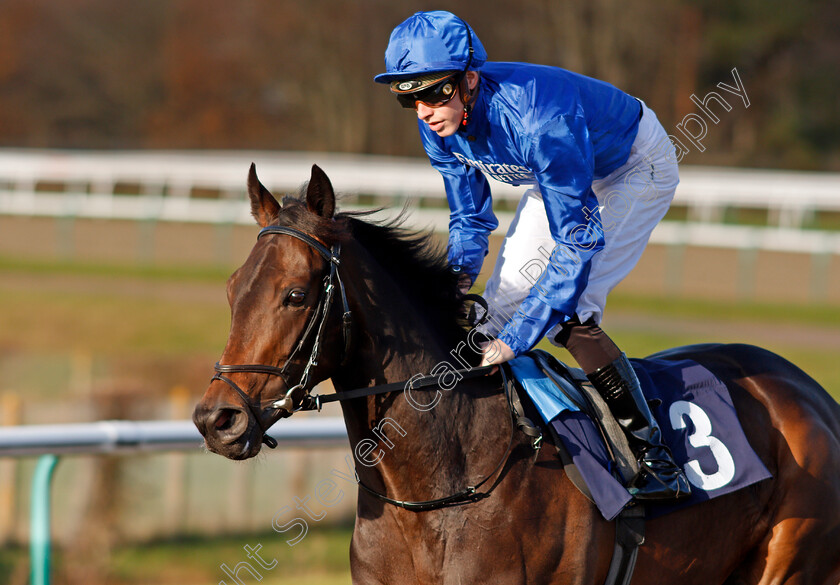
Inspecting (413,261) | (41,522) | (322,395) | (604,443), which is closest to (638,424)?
(604,443)

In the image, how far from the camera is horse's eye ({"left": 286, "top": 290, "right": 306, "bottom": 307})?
2322 mm

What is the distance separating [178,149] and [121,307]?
16473mm

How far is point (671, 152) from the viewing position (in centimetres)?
315

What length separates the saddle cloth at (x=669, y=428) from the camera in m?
2.63

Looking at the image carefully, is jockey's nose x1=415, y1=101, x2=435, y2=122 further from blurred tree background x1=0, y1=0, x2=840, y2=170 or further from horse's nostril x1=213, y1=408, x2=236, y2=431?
blurred tree background x1=0, y1=0, x2=840, y2=170

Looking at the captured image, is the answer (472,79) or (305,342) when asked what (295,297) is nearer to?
(305,342)

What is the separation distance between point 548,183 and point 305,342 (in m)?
0.76

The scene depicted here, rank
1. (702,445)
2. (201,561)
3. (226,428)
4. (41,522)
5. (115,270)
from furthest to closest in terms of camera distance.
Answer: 1. (115,270)
2. (201,561)
3. (41,522)
4. (702,445)
5. (226,428)

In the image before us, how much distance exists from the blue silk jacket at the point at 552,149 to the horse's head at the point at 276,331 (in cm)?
52

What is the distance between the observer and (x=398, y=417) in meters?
2.54

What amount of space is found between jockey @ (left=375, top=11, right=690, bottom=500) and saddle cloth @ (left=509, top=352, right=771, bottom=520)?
0.09 m

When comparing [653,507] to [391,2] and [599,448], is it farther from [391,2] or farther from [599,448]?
[391,2]

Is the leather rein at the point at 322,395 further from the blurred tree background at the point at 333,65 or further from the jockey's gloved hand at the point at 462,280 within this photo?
the blurred tree background at the point at 333,65

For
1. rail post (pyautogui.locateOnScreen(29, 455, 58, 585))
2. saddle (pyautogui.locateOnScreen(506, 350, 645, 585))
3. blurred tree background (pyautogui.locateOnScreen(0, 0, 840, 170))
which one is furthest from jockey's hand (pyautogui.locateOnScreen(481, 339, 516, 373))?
blurred tree background (pyautogui.locateOnScreen(0, 0, 840, 170))
